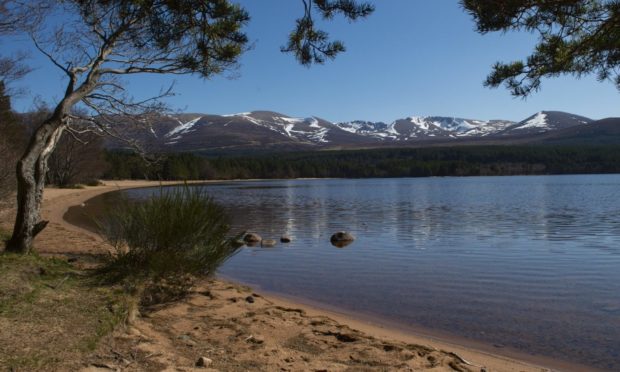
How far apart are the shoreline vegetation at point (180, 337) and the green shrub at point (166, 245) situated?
14.3 inches

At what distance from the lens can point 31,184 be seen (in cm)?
731

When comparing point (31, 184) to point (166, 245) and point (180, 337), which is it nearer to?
point (166, 245)

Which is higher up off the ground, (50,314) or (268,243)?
(50,314)

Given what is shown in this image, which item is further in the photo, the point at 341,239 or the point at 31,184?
the point at 341,239

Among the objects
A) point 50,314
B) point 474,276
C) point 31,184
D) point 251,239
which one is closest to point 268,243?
point 251,239

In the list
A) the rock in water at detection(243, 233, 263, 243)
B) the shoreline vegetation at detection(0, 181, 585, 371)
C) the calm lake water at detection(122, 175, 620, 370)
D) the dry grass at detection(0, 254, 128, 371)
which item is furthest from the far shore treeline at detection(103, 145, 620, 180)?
the dry grass at detection(0, 254, 128, 371)

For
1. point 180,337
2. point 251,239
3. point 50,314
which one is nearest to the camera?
point 50,314

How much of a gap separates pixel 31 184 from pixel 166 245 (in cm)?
204

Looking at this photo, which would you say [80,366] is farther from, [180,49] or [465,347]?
[180,49]

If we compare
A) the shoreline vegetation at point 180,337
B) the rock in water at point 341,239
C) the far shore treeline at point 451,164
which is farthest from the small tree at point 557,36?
the far shore treeline at point 451,164

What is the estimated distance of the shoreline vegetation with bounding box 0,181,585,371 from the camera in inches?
166

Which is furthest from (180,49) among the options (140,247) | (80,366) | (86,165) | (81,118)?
(86,165)

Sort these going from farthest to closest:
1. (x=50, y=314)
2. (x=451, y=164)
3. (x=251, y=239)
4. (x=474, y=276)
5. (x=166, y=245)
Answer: (x=451, y=164), (x=251, y=239), (x=474, y=276), (x=166, y=245), (x=50, y=314)

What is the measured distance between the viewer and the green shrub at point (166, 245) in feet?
23.8
